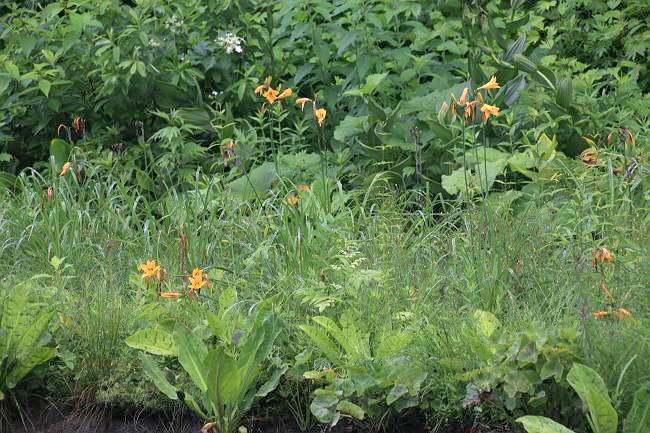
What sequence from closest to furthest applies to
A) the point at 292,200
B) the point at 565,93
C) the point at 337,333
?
1. the point at 337,333
2. the point at 292,200
3. the point at 565,93

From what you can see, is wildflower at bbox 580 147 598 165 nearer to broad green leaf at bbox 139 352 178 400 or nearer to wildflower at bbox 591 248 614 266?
wildflower at bbox 591 248 614 266

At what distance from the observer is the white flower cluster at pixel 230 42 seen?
18.9ft

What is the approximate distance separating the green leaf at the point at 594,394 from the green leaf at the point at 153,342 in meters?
1.41

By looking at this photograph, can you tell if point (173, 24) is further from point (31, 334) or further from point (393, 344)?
point (393, 344)

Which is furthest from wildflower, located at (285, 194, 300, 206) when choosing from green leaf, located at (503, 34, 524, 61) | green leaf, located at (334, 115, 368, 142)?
green leaf, located at (503, 34, 524, 61)

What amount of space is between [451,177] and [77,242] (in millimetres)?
1885

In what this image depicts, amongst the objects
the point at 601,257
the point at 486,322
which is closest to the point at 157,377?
the point at 486,322

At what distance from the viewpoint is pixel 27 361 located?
3322 millimetres

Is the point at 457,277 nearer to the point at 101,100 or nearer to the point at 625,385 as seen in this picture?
the point at 625,385

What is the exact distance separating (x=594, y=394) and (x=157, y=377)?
1478 millimetres

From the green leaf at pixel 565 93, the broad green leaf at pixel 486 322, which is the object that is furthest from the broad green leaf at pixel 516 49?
the broad green leaf at pixel 486 322

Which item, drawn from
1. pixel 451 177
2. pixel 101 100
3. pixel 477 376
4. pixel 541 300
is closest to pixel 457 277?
pixel 541 300

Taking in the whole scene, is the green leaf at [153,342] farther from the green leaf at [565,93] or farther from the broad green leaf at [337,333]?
the green leaf at [565,93]

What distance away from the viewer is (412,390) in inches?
114
